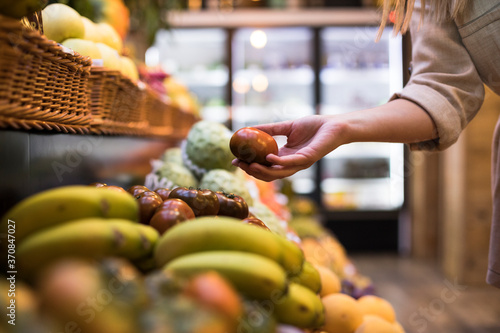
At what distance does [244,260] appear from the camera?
0.62 meters

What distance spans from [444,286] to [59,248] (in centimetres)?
414

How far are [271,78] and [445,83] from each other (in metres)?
4.67

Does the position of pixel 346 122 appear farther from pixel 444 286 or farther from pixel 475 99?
pixel 444 286

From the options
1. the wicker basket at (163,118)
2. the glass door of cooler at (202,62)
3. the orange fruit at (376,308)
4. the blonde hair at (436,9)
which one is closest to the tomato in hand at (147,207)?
the orange fruit at (376,308)

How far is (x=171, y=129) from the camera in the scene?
264 cm

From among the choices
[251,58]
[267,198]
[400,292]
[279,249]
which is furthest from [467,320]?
[251,58]

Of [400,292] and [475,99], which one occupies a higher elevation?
[475,99]

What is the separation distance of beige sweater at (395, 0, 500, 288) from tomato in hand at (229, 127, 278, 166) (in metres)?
0.39

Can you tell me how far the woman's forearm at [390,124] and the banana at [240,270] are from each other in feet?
1.96

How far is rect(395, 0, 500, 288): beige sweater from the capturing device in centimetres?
120

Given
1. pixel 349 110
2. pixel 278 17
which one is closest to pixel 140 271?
pixel 278 17

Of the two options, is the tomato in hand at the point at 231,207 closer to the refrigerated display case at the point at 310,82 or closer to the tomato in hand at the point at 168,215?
the tomato in hand at the point at 168,215

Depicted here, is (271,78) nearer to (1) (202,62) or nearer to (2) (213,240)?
(1) (202,62)

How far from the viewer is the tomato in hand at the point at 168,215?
802mm
